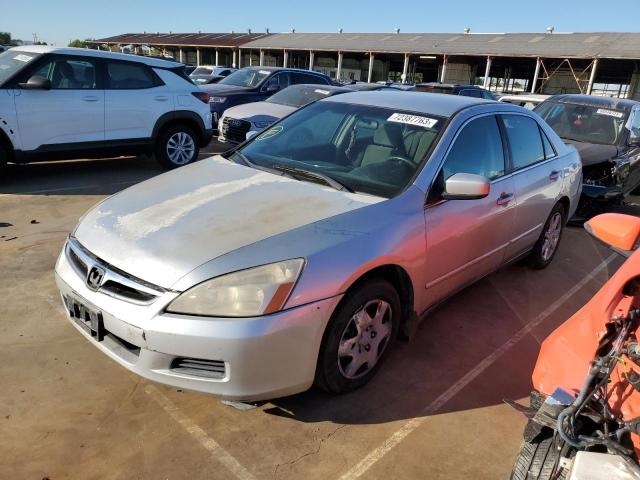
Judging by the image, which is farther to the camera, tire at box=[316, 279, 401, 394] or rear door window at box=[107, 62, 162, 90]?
rear door window at box=[107, 62, 162, 90]

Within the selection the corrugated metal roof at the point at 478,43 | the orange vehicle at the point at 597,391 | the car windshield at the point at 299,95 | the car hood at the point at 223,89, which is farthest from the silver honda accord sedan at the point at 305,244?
the corrugated metal roof at the point at 478,43

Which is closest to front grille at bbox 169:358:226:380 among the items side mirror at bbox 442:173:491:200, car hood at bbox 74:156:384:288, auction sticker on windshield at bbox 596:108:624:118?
car hood at bbox 74:156:384:288

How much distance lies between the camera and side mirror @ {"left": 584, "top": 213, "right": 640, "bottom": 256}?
195 cm

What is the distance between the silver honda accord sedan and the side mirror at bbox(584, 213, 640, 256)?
1040mm

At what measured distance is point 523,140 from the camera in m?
4.36

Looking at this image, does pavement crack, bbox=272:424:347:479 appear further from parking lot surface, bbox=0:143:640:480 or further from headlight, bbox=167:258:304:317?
headlight, bbox=167:258:304:317

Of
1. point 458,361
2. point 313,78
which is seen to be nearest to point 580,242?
point 458,361

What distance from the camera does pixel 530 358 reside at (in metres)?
3.60

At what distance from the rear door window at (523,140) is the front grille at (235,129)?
5.70 m

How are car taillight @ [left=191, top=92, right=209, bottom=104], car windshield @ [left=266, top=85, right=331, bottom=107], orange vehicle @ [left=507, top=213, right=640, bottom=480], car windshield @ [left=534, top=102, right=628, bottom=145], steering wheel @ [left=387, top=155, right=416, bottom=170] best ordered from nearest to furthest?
orange vehicle @ [left=507, top=213, right=640, bottom=480], steering wheel @ [left=387, top=155, right=416, bottom=170], car windshield @ [left=534, top=102, right=628, bottom=145], car taillight @ [left=191, top=92, right=209, bottom=104], car windshield @ [left=266, top=85, right=331, bottom=107]

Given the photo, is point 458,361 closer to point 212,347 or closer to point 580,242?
point 212,347

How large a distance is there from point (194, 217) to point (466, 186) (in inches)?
61.9

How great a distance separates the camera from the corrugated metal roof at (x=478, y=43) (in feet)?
93.9

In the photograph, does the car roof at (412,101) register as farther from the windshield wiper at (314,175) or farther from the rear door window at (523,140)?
the windshield wiper at (314,175)
